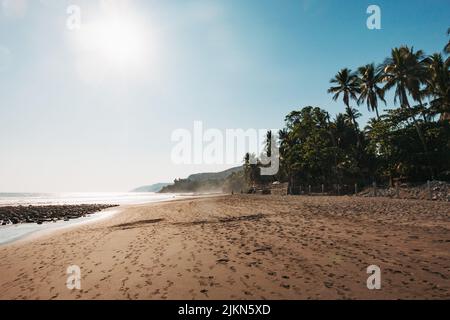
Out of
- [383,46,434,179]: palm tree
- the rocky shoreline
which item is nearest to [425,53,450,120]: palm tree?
[383,46,434,179]: palm tree

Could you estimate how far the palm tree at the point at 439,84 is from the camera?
32656 millimetres

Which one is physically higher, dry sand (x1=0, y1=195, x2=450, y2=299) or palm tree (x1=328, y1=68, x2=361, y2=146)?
palm tree (x1=328, y1=68, x2=361, y2=146)

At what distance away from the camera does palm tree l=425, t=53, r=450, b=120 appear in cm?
3266

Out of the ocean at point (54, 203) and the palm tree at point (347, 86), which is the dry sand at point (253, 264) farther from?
the palm tree at point (347, 86)

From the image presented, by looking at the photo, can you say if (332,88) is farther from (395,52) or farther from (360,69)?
(395,52)

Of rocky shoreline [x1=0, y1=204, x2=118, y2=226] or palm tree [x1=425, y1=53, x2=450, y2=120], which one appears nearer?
rocky shoreline [x1=0, y1=204, x2=118, y2=226]

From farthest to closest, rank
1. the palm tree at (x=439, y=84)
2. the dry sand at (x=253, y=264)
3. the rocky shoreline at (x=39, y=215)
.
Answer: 1. the palm tree at (x=439, y=84)
2. the rocky shoreline at (x=39, y=215)
3. the dry sand at (x=253, y=264)

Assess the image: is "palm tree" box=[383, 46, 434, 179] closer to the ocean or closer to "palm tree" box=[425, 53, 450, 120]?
"palm tree" box=[425, 53, 450, 120]

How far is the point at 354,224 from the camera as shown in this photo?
11.2 meters

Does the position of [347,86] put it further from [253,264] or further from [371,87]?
[253,264]

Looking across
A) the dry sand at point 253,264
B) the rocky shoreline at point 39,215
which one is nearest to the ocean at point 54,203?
the rocky shoreline at point 39,215

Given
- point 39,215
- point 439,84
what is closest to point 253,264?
point 39,215
